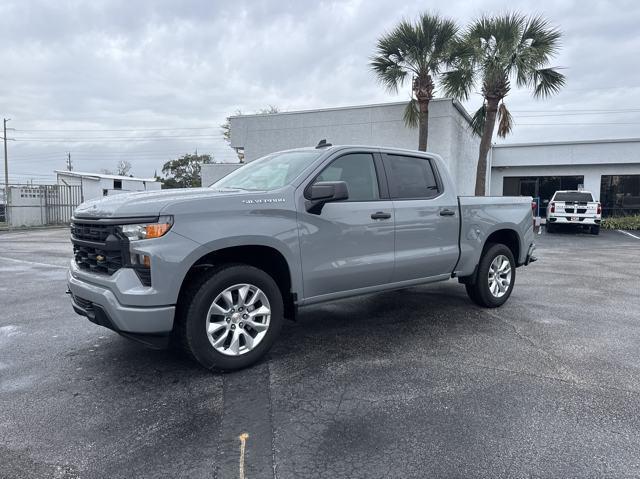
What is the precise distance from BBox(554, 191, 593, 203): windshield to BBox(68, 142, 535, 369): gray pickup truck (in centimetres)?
1623

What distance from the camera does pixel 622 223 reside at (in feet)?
72.4

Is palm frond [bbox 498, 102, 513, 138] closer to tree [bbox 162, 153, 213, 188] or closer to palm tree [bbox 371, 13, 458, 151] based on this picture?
palm tree [bbox 371, 13, 458, 151]

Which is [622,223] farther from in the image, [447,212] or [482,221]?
[447,212]

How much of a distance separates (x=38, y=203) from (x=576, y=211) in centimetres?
2607

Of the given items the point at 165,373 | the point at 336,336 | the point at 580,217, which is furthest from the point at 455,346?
the point at 580,217

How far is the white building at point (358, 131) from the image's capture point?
55.8ft

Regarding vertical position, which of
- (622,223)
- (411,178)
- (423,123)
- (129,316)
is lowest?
(622,223)

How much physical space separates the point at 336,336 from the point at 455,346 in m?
1.20

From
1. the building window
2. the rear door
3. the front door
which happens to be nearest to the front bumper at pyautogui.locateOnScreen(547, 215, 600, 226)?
the building window

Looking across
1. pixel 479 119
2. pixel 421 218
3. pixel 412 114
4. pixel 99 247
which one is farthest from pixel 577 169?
pixel 99 247

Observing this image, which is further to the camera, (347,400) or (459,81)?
(459,81)

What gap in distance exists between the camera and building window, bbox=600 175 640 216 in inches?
969

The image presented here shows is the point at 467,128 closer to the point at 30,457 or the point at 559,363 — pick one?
the point at 559,363

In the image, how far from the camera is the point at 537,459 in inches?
109
